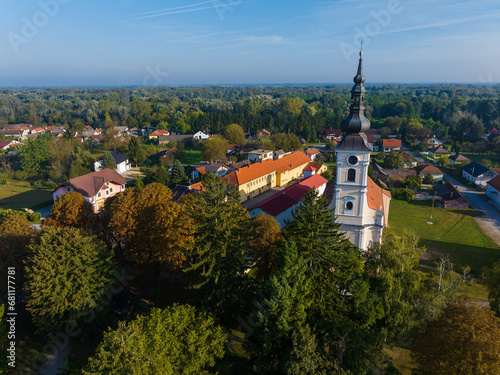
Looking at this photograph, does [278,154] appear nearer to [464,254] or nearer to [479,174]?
[479,174]

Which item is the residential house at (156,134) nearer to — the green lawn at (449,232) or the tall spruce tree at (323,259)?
the green lawn at (449,232)

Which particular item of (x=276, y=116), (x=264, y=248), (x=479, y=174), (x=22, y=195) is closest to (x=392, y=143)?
(x=479, y=174)

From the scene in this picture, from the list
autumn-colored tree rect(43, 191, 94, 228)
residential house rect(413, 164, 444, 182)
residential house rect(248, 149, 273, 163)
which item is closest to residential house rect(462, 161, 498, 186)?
residential house rect(413, 164, 444, 182)

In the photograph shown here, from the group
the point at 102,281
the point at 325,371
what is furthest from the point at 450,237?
the point at 102,281

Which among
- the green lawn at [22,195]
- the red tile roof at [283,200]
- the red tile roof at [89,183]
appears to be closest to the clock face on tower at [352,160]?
the red tile roof at [283,200]

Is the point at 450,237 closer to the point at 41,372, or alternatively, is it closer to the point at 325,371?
the point at 325,371

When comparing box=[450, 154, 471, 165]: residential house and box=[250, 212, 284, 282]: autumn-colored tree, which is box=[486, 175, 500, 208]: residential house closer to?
box=[450, 154, 471, 165]: residential house
